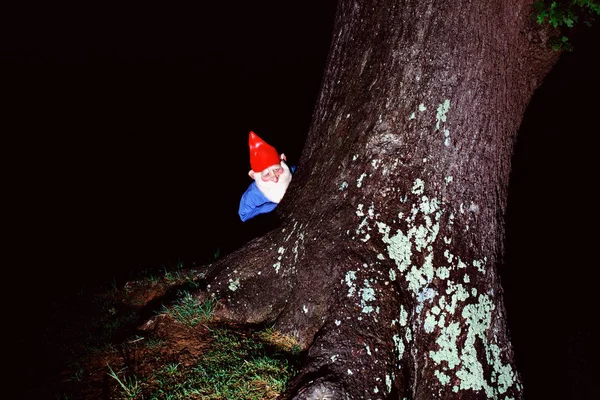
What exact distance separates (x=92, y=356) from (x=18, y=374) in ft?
1.95

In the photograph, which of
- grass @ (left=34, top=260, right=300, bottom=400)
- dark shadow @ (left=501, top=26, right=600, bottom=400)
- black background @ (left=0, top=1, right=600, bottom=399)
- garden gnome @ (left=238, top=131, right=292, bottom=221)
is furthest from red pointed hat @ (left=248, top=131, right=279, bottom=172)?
black background @ (left=0, top=1, right=600, bottom=399)

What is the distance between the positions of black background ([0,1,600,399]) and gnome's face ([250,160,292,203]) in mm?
1874

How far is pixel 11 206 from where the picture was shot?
7.07m

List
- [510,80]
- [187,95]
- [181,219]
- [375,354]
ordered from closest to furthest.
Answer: [375,354] < [510,80] < [181,219] < [187,95]

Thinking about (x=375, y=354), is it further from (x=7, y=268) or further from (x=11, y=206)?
(x=11, y=206)

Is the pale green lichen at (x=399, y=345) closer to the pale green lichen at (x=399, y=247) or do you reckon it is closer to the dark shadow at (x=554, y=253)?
the pale green lichen at (x=399, y=247)

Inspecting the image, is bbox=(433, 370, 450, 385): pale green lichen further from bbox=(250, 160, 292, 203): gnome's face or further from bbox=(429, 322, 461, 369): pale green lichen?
bbox=(250, 160, 292, 203): gnome's face

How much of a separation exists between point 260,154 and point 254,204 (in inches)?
20.7

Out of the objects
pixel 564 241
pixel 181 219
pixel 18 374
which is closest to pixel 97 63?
pixel 181 219

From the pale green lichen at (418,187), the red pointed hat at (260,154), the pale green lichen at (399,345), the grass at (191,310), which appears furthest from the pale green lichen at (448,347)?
the red pointed hat at (260,154)

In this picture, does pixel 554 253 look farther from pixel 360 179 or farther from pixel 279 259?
pixel 279 259

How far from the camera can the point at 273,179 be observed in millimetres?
3539

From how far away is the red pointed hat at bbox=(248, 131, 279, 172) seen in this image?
3436 mm

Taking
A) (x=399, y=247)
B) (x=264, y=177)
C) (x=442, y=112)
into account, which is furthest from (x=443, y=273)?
(x=264, y=177)
